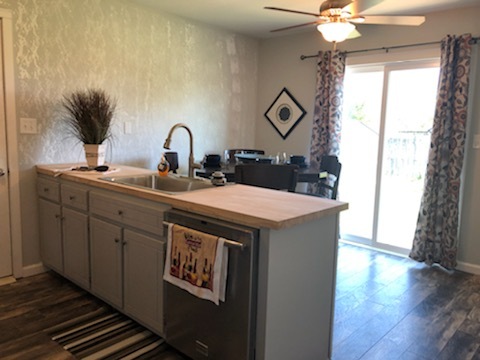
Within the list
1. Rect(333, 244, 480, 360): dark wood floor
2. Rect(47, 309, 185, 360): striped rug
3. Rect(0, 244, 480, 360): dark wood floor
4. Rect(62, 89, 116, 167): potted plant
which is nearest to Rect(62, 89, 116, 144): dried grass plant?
Rect(62, 89, 116, 167): potted plant

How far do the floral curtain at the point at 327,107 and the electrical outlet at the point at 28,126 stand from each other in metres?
2.86

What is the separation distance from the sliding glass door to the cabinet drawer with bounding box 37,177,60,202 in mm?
3054

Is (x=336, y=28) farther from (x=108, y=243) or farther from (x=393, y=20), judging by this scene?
(x=108, y=243)

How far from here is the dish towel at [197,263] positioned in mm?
1772

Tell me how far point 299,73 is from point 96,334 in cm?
367

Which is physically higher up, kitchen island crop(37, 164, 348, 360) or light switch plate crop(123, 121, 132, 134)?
light switch plate crop(123, 121, 132, 134)

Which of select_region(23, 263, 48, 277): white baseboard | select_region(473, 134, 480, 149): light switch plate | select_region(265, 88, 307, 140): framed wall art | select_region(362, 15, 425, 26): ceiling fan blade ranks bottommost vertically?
select_region(23, 263, 48, 277): white baseboard

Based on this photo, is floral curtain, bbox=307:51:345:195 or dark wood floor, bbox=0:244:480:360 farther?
floral curtain, bbox=307:51:345:195

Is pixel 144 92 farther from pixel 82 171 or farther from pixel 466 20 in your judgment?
pixel 466 20

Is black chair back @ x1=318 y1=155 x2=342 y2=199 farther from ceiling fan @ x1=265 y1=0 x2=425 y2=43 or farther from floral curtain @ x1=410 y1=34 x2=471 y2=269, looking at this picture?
ceiling fan @ x1=265 y1=0 x2=425 y2=43

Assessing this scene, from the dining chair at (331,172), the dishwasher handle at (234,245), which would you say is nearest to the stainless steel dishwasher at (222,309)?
the dishwasher handle at (234,245)

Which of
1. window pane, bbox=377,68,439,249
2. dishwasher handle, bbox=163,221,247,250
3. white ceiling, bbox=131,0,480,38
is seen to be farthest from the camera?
window pane, bbox=377,68,439,249

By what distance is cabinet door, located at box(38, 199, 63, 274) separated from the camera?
303 centimetres

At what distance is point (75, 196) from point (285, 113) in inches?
116
